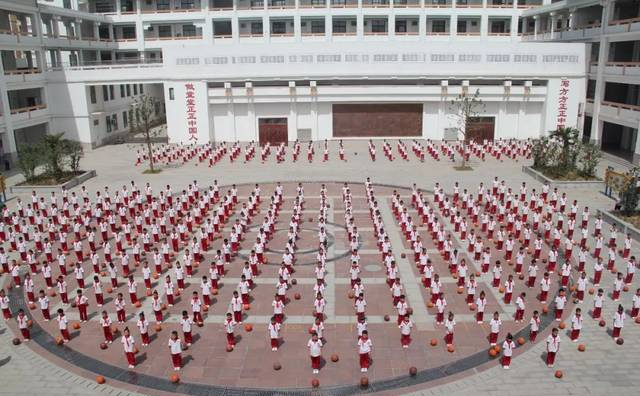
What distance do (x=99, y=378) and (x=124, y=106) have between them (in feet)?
132

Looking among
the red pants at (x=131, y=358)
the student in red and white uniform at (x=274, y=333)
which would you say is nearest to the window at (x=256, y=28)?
the student in red and white uniform at (x=274, y=333)

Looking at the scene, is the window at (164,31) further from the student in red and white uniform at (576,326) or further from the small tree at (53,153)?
the student in red and white uniform at (576,326)

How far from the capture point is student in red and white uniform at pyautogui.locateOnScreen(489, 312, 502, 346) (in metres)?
12.3

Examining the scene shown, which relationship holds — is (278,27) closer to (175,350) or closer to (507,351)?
(175,350)

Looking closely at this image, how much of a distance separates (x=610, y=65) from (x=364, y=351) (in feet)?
108

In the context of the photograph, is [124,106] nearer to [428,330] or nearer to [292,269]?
[292,269]

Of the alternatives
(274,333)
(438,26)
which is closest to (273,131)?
(438,26)

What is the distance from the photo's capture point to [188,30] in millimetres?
51906

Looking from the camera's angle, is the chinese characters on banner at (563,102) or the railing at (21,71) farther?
the chinese characters on banner at (563,102)

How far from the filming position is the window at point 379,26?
165 ft

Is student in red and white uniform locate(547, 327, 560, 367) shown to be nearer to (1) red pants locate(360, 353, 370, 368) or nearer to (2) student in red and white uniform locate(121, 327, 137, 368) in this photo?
(1) red pants locate(360, 353, 370, 368)

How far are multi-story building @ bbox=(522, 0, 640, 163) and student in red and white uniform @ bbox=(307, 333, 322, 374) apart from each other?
2799cm

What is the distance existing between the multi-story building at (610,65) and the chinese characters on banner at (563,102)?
1.53 m

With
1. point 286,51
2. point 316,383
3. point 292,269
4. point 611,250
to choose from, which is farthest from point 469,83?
point 316,383
